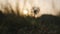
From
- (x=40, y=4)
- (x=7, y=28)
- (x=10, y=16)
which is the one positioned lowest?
(x=7, y=28)

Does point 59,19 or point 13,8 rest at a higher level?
point 13,8

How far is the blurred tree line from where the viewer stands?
1.45 meters

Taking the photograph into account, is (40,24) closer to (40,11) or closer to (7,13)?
(40,11)

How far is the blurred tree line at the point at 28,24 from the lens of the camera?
1.45 meters

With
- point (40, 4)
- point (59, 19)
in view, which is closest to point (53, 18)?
point (59, 19)

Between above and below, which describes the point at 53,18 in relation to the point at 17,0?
below

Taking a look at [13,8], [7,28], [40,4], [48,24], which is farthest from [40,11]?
[7,28]

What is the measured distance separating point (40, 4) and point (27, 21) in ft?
0.73

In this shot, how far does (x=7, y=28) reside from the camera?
1459mm

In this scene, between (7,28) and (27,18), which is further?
(27,18)

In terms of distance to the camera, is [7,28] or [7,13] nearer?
[7,28]

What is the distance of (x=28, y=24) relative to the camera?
4.98ft

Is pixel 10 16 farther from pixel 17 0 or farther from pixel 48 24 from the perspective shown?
pixel 48 24

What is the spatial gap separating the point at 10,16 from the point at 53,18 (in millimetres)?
424
